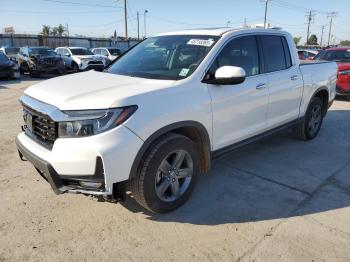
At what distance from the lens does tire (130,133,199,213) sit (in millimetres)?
3082

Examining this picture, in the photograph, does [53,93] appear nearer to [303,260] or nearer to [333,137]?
[303,260]

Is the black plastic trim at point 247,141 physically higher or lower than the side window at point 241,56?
lower

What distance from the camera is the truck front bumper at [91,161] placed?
2.73 metres

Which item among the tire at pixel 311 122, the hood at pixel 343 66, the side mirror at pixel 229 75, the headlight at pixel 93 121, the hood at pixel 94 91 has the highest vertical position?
the side mirror at pixel 229 75

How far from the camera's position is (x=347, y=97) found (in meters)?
10.3

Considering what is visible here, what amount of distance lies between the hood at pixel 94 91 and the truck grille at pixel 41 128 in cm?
16

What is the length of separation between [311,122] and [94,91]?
14.0 feet

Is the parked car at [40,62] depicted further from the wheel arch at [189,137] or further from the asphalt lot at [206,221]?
the wheel arch at [189,137]

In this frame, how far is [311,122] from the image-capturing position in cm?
589

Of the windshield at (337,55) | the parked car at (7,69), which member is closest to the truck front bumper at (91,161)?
the windshield at (337,55)

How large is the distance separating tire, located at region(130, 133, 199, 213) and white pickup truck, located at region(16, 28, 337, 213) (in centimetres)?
1

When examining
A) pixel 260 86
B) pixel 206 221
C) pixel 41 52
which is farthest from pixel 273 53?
pixel 41 52

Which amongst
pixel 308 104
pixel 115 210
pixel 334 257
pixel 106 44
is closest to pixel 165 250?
pixel 115 210

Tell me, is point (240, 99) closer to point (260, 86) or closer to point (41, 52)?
point (260, 86)
